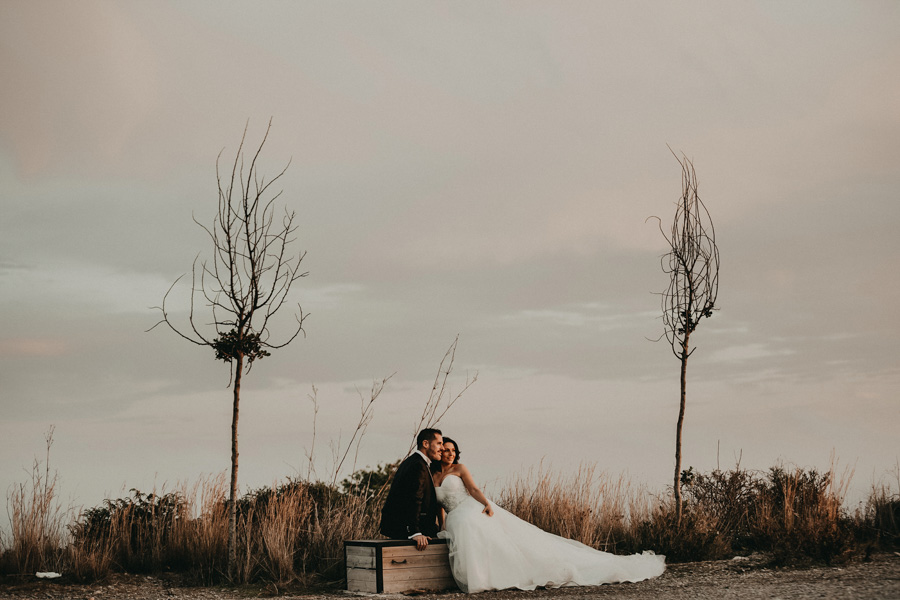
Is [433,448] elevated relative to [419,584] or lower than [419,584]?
elevated

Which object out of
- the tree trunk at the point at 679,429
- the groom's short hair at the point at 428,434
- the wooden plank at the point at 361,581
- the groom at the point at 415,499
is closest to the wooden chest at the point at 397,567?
the wooden plank at the point at 361,581

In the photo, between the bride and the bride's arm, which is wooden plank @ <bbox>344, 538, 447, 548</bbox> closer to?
the bride

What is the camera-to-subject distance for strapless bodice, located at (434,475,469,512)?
868 centimetres

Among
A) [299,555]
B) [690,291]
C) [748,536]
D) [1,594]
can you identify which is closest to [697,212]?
[690,291]

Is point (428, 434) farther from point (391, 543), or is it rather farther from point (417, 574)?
point (417, 574)

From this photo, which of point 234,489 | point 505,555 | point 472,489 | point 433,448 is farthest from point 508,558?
point 234,489

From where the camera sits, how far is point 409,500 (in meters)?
8.36

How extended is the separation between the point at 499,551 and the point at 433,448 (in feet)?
3.79

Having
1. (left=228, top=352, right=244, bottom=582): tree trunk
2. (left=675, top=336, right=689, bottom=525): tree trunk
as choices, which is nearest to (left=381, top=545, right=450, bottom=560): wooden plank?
(left=228, top=352, right=244, bottom=582): tree trunk

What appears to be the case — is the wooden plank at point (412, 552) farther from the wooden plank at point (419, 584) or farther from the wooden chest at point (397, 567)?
the wooden plank at point (419, 584)

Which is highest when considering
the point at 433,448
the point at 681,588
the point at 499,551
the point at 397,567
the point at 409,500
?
the point at 433,448

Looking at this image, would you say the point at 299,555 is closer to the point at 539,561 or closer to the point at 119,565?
the point at 119,565

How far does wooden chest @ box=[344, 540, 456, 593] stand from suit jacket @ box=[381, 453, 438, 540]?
0.19 meters

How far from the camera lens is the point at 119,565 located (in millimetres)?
9789
